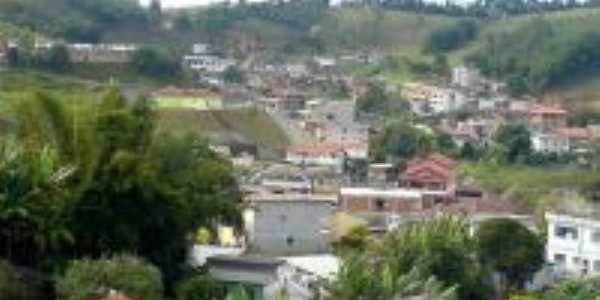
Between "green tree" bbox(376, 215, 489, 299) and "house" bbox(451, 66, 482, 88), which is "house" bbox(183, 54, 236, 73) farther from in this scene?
"green tree" bbox(376, 215, 489, 299)

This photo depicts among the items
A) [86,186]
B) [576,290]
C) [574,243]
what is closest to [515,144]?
[574,243]

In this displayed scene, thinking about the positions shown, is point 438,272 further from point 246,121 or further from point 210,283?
point 246,121

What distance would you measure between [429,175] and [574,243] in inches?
639

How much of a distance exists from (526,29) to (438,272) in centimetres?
6646

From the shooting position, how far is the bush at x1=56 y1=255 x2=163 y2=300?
63.4ft

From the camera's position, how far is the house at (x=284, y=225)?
3008 centimetres

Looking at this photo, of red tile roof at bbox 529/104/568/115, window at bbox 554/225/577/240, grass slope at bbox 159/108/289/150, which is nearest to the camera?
window at bbox 554/225/577/240

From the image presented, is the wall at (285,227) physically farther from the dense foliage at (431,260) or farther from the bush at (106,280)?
the bush at (106,280)

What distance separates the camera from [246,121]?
6331 centimetres

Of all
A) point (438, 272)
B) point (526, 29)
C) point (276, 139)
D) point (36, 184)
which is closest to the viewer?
point (36, 184)

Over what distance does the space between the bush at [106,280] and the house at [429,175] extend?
98.8 ft

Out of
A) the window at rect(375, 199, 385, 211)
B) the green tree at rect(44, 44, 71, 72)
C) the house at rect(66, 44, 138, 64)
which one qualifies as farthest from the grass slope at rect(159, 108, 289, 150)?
the window at rect(375, 199, 385, 211)

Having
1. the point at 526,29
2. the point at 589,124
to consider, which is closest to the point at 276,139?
the point at 589,124

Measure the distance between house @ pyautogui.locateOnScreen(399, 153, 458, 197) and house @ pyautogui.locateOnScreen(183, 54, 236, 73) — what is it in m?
31.9
